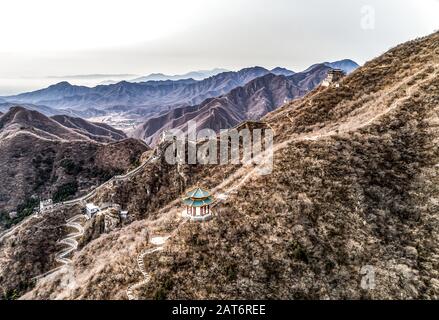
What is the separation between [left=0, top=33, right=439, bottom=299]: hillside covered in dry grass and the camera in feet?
124

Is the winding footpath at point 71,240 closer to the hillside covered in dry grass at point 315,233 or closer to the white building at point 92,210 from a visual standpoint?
the white building at point 92,210

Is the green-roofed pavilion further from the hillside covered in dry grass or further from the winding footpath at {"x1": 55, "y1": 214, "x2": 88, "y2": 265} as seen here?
the winding footpath at {"x1": 55, "y1": 214, "x2": 88, "y2": 265}

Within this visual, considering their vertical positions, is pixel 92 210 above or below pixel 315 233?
below

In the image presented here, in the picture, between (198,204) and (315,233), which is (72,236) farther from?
(315,233)

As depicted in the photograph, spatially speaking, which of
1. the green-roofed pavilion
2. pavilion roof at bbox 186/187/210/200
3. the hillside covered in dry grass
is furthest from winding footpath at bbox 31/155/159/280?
pavilion roof at bbox 186/187/210/200

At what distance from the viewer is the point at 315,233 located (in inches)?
1709

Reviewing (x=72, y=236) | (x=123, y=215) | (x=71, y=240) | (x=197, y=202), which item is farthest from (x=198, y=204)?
(x=72, y=236)

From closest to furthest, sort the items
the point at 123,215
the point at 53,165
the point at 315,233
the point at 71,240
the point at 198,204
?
the point at 315,233 → the point at 198,204 → the point at 71,240 → the point at 123,215 → the point at 53,165

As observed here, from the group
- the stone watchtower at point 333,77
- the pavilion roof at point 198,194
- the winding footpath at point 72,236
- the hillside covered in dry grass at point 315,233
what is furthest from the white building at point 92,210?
the stone watchtower at point 333,77

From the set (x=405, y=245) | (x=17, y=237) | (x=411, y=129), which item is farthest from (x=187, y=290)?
(x=17, y=237)

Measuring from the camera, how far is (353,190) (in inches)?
1929

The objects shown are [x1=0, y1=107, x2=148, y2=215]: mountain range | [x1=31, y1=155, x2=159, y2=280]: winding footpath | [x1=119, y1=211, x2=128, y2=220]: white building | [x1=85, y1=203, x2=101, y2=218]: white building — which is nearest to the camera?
[x1=31, y1=155, x2=159, y2=280]: winding footpath

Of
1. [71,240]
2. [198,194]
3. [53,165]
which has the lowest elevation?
[71,240]

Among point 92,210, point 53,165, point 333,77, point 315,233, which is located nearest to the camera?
point 315,233
